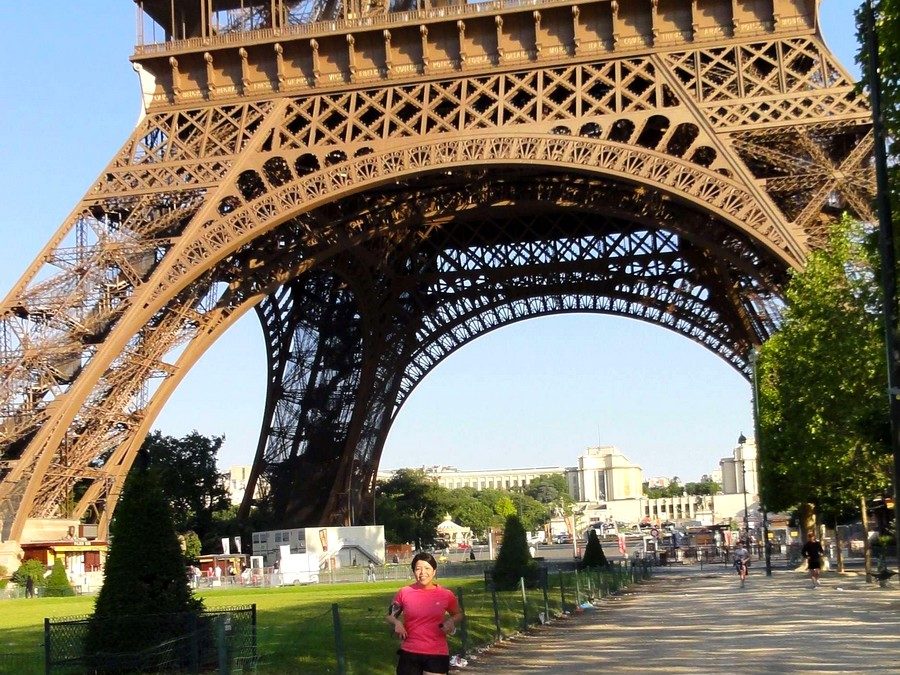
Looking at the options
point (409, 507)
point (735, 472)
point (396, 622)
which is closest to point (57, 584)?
point (396, 622)

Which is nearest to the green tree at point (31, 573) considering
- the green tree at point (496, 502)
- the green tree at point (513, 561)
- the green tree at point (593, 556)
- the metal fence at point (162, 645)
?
the green tree at point (513, 561)

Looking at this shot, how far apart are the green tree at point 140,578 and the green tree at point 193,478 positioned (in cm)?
5183

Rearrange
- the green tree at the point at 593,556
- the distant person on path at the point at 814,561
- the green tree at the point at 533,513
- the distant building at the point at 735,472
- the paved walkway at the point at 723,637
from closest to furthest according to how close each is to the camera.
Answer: the paved walkway at the point at 723,637 < the distant person on path at the point at 814,561 < the green tree at the point at 593,556 < the distant building at the point at 735,472 < the green tree at the point at 533,513

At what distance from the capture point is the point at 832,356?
33125mm

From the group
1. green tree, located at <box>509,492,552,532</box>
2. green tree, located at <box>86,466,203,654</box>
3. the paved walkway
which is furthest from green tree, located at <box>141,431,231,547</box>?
green tree, located at <box>509,492,552,532</box>

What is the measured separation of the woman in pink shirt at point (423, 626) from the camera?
1063 centimetres

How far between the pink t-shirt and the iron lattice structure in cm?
2557

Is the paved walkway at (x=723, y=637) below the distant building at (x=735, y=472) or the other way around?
below

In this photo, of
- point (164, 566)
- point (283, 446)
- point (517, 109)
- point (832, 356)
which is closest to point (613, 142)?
point (517, 109)

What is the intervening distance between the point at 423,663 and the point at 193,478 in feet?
209

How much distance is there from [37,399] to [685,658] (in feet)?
83.3

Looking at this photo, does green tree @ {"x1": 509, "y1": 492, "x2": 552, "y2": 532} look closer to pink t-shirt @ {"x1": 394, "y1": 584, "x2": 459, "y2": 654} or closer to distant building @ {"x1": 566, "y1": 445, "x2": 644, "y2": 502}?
distant building @ {"x1": 566, "y1": 445, "x2": 644, "y2": 502}

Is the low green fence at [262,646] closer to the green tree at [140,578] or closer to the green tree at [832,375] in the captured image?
the green tree at [140,578]

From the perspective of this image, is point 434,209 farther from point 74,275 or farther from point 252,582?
point 252,582
